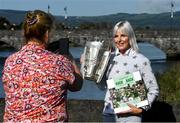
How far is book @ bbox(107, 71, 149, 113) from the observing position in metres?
4.27

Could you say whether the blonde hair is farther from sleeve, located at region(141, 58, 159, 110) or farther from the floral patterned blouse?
sleeve, located at region(141, 58, 159, 110)

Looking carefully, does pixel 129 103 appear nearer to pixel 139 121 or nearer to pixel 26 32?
pixel 139 121

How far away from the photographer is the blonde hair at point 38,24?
363 centimetres

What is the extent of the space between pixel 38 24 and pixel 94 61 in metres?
0.83

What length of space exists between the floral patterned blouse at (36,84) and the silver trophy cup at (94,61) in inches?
26.5

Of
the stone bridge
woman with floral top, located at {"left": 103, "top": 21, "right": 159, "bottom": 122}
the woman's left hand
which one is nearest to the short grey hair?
woman with floral top, located at {"left": 103, "top": 21, "right": 159, "bottom": 122}

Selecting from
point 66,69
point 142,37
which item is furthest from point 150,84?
point 142,37

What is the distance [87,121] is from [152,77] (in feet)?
5.29

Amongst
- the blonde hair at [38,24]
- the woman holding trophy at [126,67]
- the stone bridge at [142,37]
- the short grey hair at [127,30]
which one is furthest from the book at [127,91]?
the stone bridge at [142,37]

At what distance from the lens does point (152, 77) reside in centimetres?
427

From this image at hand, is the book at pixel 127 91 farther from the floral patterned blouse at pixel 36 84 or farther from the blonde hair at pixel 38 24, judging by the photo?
the blonde hair at pixel 38 24

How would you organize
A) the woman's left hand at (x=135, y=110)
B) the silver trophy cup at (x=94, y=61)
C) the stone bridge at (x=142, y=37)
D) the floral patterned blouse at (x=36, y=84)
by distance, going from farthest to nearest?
the stone bridge at (x=142, y=37)
the silver trophy cup at (x=94, y=61)
the woman's left hand at (x=135, y=110)
the floral patterned blouse at (x=36, y=84)

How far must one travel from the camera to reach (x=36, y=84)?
3576mm

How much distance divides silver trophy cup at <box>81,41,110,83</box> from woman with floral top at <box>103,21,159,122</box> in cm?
7
